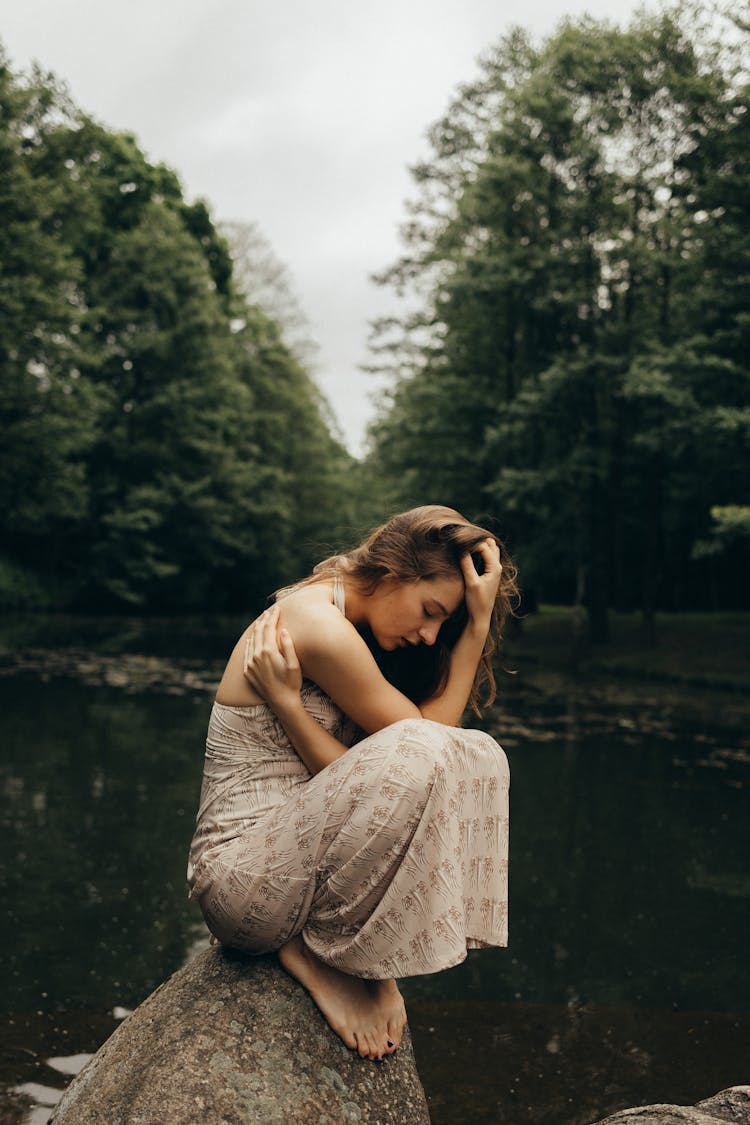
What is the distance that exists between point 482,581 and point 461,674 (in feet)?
1.05

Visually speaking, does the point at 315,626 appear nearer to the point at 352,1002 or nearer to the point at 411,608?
the point at 411,608

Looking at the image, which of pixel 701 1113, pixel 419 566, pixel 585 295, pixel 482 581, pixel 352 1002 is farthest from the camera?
Result: pixel 585 295

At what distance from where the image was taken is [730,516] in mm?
16078

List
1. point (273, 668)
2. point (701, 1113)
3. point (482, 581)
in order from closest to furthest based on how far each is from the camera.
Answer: point (701, 1113) → point (273, 668) → point (482, 581)

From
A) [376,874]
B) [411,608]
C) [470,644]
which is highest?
[411,608]

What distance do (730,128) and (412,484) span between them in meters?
11.5

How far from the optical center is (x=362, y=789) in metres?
2.68

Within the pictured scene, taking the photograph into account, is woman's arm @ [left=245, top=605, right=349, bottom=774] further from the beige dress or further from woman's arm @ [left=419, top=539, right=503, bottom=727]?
woman's arm @ [left=419, top=539, right=503, bottom=727]

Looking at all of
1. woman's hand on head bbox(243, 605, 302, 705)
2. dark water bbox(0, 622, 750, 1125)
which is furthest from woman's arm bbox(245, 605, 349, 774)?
dark water bbox(0, 622, 750, 1125)

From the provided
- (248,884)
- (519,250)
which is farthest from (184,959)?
(519,250)

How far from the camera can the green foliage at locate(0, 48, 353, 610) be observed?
2478 cm

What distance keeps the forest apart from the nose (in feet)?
45.0

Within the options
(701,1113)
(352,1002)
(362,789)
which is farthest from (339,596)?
(701,1113)

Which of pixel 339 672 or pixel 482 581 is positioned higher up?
pixel 482 581
